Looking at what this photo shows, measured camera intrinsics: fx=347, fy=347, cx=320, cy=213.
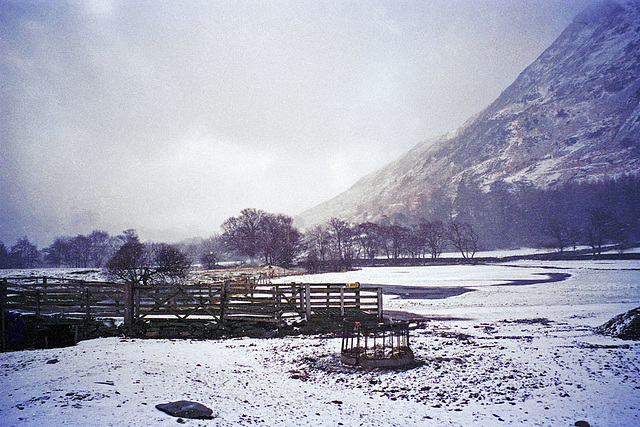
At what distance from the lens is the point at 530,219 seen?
15425cm

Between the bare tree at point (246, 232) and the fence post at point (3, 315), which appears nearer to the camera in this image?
the fence post at point (3, 315)

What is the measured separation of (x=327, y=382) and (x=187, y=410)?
363cm

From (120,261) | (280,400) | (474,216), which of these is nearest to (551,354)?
(280,400)

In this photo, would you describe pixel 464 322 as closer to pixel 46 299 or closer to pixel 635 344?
pixel 635 344

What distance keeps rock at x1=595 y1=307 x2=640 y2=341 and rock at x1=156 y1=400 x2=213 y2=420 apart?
13.0m

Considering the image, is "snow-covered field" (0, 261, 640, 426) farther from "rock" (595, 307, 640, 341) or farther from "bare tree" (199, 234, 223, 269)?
"bare tree" (199, 234, 223, 269)

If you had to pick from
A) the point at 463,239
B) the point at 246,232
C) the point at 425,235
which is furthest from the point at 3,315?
the point at 463,239

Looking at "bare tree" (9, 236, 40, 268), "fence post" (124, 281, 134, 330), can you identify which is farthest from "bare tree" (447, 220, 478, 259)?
"bare tree" (9, 236, 40, 268)

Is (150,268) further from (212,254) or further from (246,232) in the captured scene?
(246,232)

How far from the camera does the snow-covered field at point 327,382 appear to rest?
6.32m

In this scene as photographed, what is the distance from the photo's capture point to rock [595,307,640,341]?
448 inches

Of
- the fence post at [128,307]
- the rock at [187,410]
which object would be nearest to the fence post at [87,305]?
the fence post at [128,307]

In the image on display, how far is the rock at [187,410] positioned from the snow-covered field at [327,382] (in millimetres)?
163

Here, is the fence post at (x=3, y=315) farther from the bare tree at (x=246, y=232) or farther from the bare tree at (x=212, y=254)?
the bare tree at (x=246, y=232)
